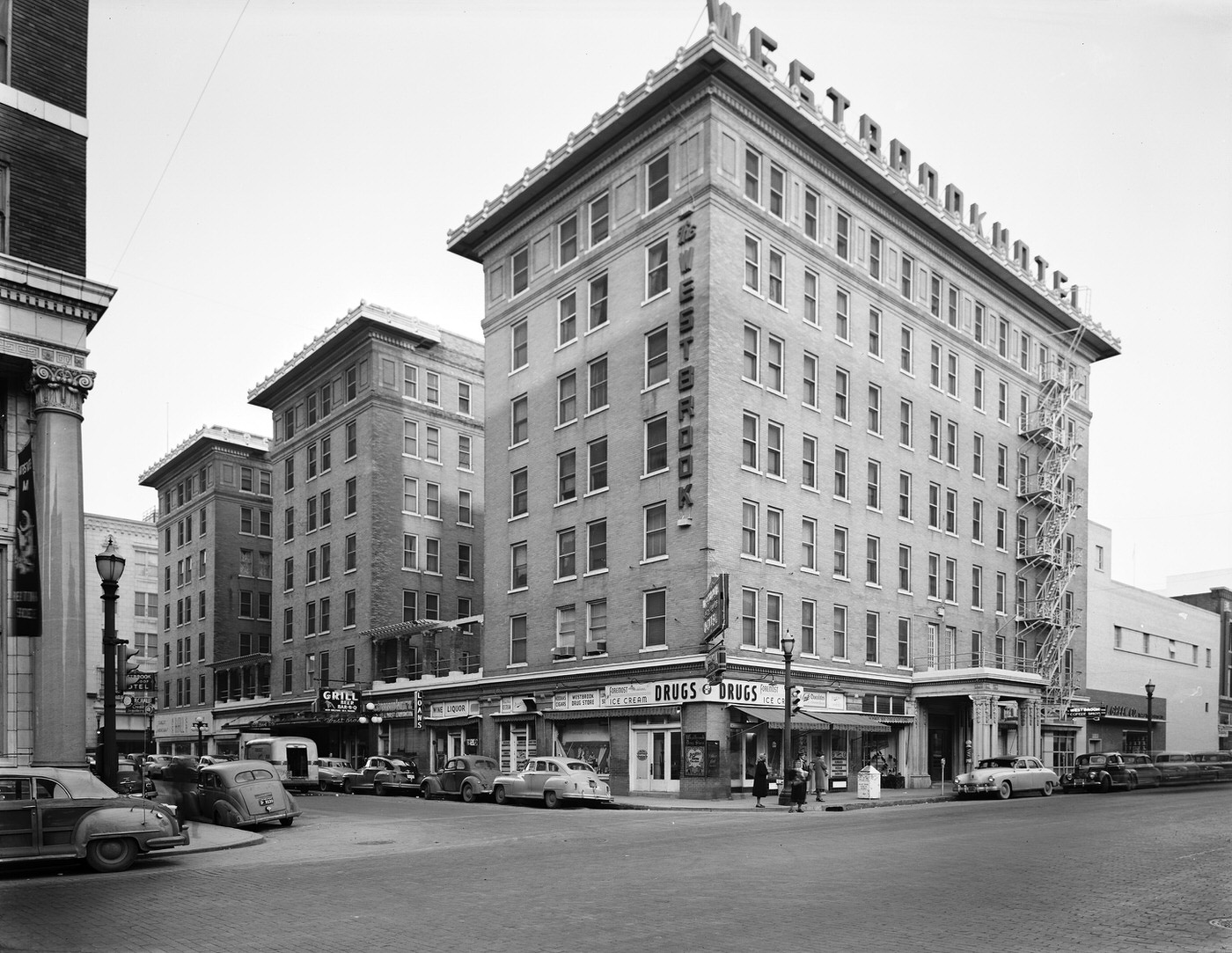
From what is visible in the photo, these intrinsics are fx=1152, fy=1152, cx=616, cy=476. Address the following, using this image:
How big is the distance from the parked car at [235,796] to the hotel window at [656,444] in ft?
67.1

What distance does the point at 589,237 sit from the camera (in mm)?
48438

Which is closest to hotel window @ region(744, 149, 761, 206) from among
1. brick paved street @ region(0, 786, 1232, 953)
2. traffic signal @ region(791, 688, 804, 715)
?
traffic signal @ region(791, 688, 804, 715)

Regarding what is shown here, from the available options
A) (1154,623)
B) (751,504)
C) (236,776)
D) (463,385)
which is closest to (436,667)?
(463,385)

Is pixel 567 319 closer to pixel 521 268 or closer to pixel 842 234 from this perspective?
pixel 521 268

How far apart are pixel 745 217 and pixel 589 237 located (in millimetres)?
7632

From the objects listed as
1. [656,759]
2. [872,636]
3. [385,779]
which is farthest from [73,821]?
[872,636]

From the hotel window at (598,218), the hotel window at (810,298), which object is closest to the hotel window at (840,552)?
the hotel window at (810,298)

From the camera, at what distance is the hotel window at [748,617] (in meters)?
42.0

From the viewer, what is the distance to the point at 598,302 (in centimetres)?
4762

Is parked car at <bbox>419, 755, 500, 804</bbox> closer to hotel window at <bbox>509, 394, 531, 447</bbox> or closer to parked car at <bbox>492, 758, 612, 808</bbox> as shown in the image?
parked car at <bbox>492, 758, 612, 808</bbox>

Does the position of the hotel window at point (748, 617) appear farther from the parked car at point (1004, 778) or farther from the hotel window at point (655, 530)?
the parked car at point (1004, 778)

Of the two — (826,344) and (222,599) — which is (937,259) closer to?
(826,344)

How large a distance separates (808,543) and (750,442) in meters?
5.30

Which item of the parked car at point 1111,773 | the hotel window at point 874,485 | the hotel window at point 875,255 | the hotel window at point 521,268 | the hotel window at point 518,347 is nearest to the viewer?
the parked car at point 1111,773
